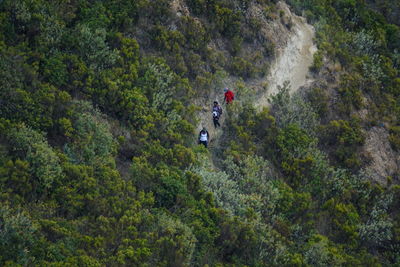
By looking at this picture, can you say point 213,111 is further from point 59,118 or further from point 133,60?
point 59,118

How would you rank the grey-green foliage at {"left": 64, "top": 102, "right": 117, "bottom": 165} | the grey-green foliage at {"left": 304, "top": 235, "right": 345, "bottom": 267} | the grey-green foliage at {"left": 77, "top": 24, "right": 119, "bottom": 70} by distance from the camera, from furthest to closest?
1. the grey-green foliage at {"left": 77, "top": 24, "right": 119, "bottom": 70}
2. the grey-green foliage at {"left": 304, "top": 235, "right": 345, "bottom": 267}
3. the grey-green foliage at {"left": 64, "top": 102, "right": 117, "bottom": 165}

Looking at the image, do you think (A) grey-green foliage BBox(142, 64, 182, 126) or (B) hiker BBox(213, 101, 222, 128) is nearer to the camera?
(A) grey-green foliage BBox(142, 64, 182, 126)

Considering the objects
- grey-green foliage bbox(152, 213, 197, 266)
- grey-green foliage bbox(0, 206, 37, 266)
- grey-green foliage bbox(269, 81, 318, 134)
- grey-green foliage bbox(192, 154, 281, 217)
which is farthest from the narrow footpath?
grey-green foliage bbox(0, 206, 37, 266)

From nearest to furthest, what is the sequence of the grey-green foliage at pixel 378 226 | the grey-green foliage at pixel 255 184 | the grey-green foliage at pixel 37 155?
1. the grey-green foliage at pixel 37 155
2. the grey-green foliage at pixel 255 184
3. the grey-green foliage at pixel 378 226

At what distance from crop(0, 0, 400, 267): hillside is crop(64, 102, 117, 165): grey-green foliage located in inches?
2.9

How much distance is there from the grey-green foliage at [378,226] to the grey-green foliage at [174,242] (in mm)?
10770

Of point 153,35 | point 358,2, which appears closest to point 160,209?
point 153,35

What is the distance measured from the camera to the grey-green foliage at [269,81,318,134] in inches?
1559

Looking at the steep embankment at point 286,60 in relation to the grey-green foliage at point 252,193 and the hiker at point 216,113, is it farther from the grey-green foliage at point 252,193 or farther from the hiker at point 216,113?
the grey-green foliage at point 252,193

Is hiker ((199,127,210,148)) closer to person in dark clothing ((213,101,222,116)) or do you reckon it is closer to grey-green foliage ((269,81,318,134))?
person in dark clothing ((213,101,222,116))

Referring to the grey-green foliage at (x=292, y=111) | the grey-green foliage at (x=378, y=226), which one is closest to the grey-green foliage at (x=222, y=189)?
the grey-green foliage at (x=292, y=111)

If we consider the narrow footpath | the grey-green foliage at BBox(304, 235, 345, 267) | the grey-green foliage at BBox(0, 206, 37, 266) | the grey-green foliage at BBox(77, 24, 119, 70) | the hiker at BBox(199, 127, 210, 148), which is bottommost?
the grey-green foliage at BBox(0, 206, 37, 266)

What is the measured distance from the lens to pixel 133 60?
1453 inches

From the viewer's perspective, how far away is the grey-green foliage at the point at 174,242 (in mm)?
30328
